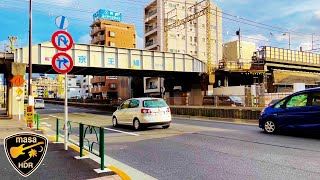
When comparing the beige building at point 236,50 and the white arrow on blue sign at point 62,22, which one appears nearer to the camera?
the white arrow on blue sign at point 62,22

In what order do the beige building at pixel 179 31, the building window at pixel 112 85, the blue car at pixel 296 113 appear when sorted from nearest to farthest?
A: the blue car at pixel 296 113 < the beige building at pixel 179 31 < the building window at pixel 112 85

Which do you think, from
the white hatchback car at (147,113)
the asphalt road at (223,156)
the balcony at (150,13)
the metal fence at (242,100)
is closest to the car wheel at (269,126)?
the asphalt road at (223,156)

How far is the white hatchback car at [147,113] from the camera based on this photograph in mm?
14898

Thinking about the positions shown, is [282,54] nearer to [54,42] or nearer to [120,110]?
[120,110]

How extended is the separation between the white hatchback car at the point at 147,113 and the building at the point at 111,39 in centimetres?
6390

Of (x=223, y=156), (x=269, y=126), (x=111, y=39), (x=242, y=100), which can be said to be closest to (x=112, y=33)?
(x=111, y=39)

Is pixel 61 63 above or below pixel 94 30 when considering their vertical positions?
below

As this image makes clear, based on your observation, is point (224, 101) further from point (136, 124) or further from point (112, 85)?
point (112, 85)

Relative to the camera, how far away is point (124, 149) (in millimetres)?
9812

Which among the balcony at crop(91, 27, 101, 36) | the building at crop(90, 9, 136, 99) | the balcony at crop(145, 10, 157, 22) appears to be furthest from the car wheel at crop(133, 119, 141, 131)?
the balcony at crop(91, 27, 101, 36)

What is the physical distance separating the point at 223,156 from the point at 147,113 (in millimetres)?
7186

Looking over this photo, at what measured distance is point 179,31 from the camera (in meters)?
69.9

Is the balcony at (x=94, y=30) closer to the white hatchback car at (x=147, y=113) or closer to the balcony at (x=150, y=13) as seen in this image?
the balcony at (x=150, y=13)

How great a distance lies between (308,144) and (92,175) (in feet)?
22.8
